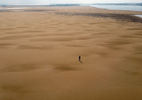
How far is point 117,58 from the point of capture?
226cm

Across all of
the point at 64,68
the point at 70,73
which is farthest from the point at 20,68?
the point at 70,73

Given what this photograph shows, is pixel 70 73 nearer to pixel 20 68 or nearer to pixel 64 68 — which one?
pixel 64 68

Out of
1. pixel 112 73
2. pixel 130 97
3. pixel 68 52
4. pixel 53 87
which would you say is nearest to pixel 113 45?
pixel 68 52

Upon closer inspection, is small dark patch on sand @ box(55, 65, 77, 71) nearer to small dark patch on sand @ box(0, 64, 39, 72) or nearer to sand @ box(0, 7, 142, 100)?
sand @ box(0, 7, 142, 100)

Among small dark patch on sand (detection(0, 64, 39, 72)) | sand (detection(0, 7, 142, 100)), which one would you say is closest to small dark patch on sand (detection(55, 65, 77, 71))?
sand (detection(0, 7, 142, 100))

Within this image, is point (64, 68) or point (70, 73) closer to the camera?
point (70, 73)

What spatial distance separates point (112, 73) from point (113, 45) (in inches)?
53.1

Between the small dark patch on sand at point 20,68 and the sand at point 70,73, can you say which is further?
the small dark patch on sand at point 20,68

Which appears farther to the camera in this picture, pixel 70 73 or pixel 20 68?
pixel 20 68

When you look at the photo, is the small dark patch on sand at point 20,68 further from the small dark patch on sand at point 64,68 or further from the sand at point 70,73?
the small dark patch on sand at point 64,68

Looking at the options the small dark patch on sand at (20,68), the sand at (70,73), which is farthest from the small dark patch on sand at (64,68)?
the small dark patch on sand at (20,68)

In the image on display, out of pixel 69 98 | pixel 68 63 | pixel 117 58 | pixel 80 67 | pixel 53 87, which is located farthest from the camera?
pixel 117 58

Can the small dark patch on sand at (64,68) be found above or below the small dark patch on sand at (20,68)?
below

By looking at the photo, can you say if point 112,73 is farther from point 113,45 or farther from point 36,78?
point 113,45
